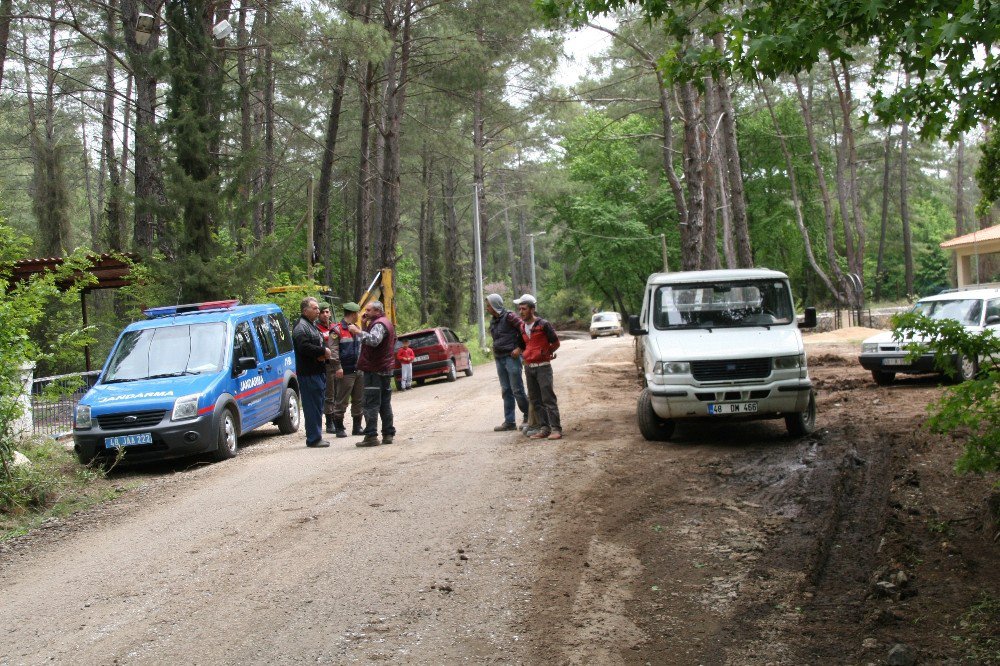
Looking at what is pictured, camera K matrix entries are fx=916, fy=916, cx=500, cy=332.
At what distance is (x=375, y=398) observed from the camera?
12.0 m

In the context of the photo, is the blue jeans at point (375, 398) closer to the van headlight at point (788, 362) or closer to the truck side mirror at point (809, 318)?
the van headlight at point (788, 362)

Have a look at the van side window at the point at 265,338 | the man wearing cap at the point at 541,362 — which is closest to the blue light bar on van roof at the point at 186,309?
the van side window at the point at 265,338

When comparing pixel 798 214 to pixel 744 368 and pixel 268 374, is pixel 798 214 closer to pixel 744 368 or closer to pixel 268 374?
pixel 268 374

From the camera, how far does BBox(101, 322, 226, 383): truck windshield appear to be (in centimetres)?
1223

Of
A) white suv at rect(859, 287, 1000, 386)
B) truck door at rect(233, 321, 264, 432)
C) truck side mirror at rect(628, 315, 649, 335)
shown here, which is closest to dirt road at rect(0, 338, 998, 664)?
truck side mirror at rect(628, 315, 649, 335)

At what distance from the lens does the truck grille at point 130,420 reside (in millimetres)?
11164

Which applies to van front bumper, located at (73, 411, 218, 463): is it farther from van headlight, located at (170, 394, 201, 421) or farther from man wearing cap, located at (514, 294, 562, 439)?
man wearing cap, located at (514, 294, 562, 439)

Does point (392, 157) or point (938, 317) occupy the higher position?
point (392, 157)

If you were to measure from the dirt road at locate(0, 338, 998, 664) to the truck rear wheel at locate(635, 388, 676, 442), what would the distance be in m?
0.35

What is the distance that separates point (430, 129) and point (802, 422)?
80.4 ft

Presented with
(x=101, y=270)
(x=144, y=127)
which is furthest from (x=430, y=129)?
(x=101, y=270)

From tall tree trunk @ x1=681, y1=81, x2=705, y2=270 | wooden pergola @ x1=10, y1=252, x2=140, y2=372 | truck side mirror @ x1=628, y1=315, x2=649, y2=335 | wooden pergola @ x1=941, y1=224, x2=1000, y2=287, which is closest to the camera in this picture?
truck side mirror @ x1=628, y1=315, x2=649, y2=335

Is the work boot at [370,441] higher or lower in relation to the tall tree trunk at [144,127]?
lower

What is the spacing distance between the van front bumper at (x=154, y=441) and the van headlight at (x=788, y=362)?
6.98m
